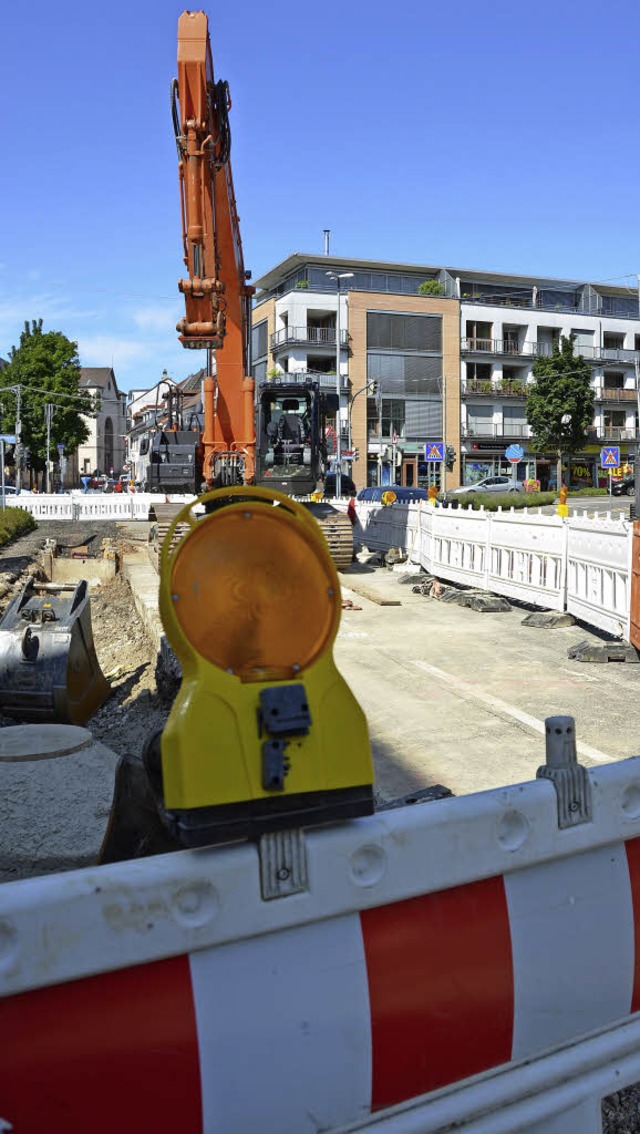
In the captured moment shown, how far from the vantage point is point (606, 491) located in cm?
5434

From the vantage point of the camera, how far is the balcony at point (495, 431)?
6106 cm

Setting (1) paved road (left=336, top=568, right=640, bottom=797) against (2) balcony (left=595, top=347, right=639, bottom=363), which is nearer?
(1) paved road (left=336, top=568, right=640, bottom=797)

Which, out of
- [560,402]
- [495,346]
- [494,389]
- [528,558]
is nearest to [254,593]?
[528,558]

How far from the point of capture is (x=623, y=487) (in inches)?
2191

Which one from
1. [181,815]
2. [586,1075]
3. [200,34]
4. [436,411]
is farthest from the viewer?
[436,411]

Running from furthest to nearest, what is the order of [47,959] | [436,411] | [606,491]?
[436,411] < [606,491] < [47,959]

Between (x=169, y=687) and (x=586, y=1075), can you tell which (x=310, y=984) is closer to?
(x=586, y=1075)

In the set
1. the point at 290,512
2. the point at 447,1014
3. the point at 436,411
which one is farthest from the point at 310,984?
the point at 436,411

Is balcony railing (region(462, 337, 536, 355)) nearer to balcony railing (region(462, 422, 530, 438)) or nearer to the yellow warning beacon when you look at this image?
balcony railing (region(462, 422, 530, 438))

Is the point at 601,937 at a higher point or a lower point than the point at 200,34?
lower

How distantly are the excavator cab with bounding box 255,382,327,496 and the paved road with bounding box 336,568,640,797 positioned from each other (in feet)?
16.8

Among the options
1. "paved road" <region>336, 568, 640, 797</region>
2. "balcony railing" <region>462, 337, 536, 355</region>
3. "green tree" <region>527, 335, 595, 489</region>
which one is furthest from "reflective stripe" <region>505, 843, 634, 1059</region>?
"balcony railing" <region>462, 337, 536, 355</region>

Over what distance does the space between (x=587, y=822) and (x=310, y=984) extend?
2.36 feet

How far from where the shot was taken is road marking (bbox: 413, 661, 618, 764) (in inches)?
217
